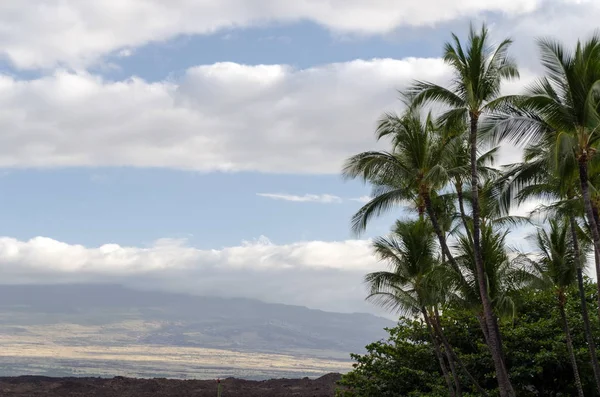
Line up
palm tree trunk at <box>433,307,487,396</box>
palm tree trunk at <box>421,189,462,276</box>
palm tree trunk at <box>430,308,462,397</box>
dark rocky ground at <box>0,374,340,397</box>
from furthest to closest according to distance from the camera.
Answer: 1. dark rocky ground at <box>0,374,340,397</box>
2. palm tree trunk at <box>430,308,462,397</box>
3. palm tree trunk at <box>433,307,487,396</box>
4. palm tree trunk at <box>421,189,462,276</box>

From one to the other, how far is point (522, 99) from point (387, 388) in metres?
14.1

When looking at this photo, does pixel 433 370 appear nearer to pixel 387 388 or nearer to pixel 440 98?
pixel 387 388

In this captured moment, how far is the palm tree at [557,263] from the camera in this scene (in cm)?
2689

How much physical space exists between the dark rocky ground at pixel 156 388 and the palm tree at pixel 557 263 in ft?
70.0

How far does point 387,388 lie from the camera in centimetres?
3216

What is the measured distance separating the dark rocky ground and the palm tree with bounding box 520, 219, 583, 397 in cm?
2134

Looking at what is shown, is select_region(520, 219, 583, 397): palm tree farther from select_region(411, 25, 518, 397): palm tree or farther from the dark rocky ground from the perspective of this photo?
the dark rocky ground

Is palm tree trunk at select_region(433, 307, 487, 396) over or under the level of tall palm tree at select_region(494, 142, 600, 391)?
under

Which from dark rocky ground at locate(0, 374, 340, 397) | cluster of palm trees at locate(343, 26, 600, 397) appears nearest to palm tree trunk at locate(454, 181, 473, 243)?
cluster of palm trees at locate(343, 26, 600, 397)

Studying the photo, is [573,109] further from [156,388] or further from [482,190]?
[156,388]

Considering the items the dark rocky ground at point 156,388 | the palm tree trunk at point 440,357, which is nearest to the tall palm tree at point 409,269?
the palm tree trunk at point 440,357

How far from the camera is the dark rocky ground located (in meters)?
49.0

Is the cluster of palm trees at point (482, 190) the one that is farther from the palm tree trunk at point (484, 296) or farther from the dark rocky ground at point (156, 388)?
the dark rocky ground at point (156, 388)

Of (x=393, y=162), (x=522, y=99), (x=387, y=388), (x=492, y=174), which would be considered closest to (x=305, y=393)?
(x=387, y=388)
